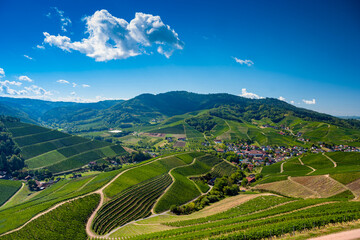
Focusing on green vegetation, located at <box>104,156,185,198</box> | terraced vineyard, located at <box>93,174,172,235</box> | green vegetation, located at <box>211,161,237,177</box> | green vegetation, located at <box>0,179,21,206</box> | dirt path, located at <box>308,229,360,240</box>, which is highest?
dirt path, located at <box>308,229,360,240</box>

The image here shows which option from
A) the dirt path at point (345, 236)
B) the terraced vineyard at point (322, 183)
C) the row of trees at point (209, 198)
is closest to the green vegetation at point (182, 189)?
the row of trees at point (209, 198)

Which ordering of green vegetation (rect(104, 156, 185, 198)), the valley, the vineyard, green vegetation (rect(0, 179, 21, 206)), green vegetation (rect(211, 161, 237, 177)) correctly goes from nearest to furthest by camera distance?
the vineyard, the valley, green vegetation (rect(104, 156, 185, 198)), green vegetation (rect(0, 179, 21, 206)), green vegetation (rect(211, 161, 237, 177))

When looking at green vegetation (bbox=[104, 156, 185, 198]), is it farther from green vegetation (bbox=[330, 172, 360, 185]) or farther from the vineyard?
green vegetation (bbox=[330, 172, 360, 185])

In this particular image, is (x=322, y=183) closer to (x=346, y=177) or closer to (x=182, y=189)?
(x=346, y=177)

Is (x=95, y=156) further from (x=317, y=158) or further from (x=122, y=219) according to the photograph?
(x=317, y=158)

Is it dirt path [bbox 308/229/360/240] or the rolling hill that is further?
the rolling hill

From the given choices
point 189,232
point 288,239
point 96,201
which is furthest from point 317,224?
point 96,201

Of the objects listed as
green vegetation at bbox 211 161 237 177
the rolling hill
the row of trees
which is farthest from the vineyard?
the rolling hill
